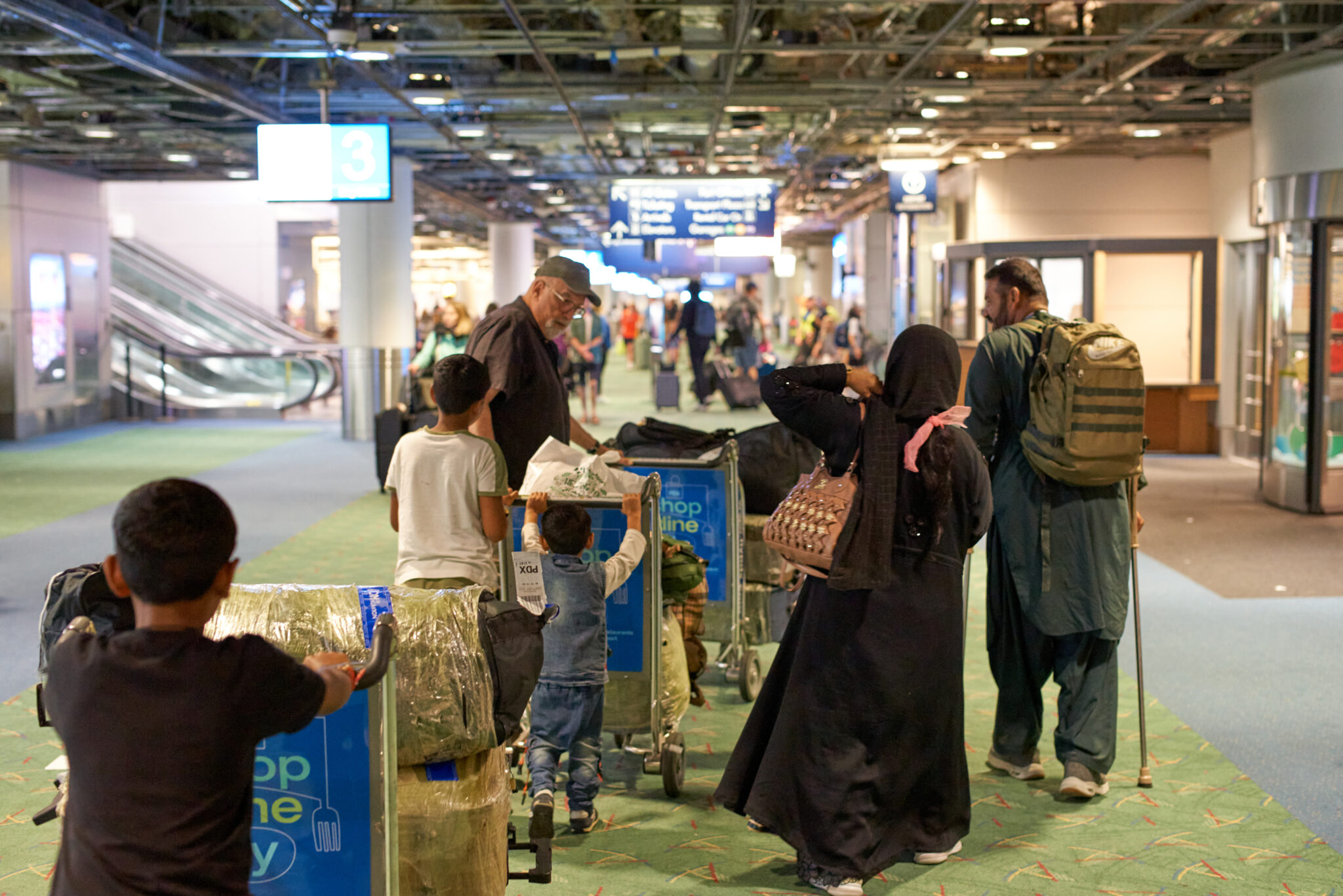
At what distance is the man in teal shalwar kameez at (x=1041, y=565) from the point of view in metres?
4.75

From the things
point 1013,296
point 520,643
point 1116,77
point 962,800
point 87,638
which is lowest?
point 962,800

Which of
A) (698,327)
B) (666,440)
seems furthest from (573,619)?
(698,327)

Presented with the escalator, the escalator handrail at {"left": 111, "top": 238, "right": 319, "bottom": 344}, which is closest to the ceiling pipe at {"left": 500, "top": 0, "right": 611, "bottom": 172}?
the escalator

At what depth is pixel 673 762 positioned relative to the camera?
478 centimetres

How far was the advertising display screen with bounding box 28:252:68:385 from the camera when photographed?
736 inches

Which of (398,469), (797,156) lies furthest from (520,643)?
(797,156)

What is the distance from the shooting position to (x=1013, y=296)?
195 inches

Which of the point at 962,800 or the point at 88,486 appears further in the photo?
the point at 88,486

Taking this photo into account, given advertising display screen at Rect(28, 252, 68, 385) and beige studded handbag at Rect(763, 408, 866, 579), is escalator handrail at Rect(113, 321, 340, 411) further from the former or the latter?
beige studded handbag at Rect(763, 408, 866, 579)

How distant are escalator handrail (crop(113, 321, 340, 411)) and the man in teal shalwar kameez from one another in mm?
18830

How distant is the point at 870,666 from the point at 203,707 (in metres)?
2.23

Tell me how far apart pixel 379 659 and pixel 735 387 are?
63.8 ft

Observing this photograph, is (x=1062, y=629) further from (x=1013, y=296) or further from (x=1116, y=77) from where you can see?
(x=1116, y=77)

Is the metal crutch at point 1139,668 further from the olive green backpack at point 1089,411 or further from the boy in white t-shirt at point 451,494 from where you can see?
the boy in white t-shirt at point 451,494
